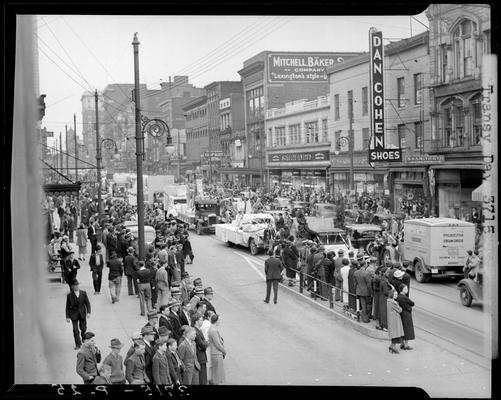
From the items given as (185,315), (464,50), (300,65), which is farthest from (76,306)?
(464,50)

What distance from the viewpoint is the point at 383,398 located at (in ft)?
21.8

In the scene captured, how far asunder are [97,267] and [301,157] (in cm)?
563

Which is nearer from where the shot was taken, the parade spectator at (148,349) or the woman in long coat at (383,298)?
the parade spectator at (148,349)

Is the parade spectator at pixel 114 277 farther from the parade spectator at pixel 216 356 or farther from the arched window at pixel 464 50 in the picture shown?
the arched window at pixel 464 50

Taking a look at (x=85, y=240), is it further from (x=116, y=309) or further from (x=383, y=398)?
(x=383, y=398)

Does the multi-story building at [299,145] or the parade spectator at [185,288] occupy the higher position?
the multi-story building at [299,145]

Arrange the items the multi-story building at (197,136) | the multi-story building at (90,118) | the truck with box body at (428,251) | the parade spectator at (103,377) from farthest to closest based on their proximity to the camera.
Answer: the truck with box body at (428,251)
the multi-story building at (197,136)
the multi-story building at (90,118)
the parade spectator at (103,377)

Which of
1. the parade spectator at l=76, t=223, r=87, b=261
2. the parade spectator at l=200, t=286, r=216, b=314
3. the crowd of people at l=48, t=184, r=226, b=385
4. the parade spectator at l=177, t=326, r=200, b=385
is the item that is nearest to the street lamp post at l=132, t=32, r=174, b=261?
the crowd of people at l=48, t=184, r=226, b=385

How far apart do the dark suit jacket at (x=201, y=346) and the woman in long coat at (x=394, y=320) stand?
3291mm

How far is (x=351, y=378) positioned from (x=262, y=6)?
453 cm

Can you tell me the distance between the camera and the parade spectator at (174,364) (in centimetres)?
809

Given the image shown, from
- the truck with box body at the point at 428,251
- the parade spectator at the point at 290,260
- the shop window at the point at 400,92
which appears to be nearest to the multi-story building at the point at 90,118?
the parade spectator at the point at 290,260

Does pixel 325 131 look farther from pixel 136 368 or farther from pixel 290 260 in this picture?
pixel 136 368

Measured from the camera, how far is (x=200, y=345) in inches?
361
